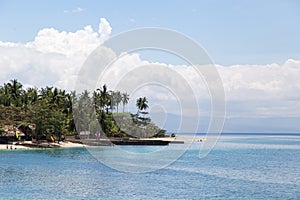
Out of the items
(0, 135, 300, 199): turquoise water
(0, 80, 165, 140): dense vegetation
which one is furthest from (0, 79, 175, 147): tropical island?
(0, 135, 300, 199): turquoise water

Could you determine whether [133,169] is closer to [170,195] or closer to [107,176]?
[107,176]

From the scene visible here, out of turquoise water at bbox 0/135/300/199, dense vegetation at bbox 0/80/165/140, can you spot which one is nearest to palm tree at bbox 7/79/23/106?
dense vegetation at bbox 0/80/165/140

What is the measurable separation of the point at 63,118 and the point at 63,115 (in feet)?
2.02

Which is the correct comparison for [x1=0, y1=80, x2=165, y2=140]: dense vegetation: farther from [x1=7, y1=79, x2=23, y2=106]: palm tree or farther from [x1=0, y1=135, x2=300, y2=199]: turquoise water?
[x1=0, y1=135, x2=300, y2=199]: turquoise water

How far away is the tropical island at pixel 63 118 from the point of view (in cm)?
7900

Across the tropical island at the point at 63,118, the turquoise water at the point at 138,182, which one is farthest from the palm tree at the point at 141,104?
the turquoise water at the point at 138,182

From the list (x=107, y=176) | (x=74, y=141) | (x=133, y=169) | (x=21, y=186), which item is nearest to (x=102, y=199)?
(x=21, y=186)

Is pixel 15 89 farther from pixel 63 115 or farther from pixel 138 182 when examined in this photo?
pixel 138 182

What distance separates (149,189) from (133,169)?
581 inches

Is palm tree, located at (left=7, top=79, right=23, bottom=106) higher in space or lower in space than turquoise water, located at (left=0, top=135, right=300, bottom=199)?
higher

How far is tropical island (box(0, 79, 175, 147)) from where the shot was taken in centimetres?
7900

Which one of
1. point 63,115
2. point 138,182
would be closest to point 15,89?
point 63,115

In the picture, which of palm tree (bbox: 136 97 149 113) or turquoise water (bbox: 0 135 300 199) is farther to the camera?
palm tree (bbox: 136 97 149 113)

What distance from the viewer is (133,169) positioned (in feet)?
168
